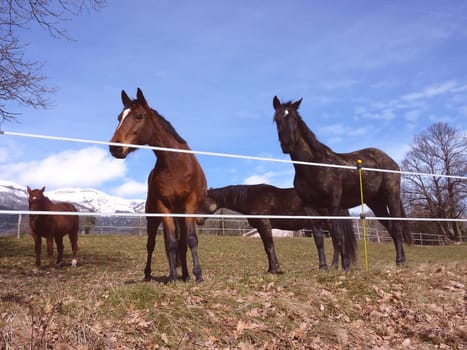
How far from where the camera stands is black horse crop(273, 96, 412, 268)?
6.59 metres

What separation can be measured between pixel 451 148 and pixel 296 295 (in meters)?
38.5

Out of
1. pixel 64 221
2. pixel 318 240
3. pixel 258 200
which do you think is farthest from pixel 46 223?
pixel 318 240

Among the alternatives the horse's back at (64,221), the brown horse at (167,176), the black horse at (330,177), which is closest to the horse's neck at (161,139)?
the brown horse at (167,176)

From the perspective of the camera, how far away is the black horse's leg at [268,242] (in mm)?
8617

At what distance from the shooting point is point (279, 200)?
33.5 ft

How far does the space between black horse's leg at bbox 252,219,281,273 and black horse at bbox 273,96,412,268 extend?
2029 millimetres

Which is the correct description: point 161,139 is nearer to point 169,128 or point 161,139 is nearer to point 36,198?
point 169,128

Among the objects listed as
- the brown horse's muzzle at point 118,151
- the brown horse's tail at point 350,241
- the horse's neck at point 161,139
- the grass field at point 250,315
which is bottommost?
the grass field at point 250,315

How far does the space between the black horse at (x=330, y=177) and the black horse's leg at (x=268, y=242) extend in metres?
2.03

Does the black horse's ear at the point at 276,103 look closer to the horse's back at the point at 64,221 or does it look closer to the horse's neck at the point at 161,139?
the horse's neck at the point at 161,139

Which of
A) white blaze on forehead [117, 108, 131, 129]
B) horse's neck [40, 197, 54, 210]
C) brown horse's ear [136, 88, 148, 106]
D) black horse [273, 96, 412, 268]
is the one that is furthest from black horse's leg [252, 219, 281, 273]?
horse's neck [40, 197, 54, 210]

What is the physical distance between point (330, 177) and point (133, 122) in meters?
3.31

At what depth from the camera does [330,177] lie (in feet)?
21.5

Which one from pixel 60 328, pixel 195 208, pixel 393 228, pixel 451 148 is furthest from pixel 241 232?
pixel 60 328
